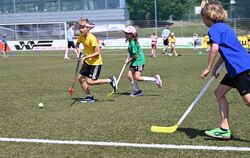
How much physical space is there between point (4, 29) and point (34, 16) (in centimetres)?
2863

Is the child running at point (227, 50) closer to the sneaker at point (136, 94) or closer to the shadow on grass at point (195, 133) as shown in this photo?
the shadow on grass at point (195, 133)

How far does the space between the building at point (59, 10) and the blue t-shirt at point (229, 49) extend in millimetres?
65685

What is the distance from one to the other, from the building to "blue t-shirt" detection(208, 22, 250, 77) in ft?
216

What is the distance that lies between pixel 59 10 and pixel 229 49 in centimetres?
7057

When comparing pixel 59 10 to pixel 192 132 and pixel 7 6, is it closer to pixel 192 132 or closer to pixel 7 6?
pixel 7 6

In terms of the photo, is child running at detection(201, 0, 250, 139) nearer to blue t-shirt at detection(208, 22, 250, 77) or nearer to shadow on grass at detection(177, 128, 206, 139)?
blue t-shirt at detection(208, 22, 250, 77)

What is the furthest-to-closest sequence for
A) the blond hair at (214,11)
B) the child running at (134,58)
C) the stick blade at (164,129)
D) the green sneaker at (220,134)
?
the child running at (134,58), the stick blade at (164,129), the green sneaker at (220,134), the blond hair at (214,11)

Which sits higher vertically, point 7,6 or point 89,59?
point 7,6

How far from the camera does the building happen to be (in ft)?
236

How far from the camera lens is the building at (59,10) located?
7200cm

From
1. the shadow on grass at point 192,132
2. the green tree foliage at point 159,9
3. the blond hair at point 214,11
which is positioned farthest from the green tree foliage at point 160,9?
the blond hair at point 214,11

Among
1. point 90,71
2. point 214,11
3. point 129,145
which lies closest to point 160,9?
point 90,71

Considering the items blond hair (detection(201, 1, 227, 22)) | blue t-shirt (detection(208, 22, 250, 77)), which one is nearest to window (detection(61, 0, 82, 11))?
blond hair (detection(201, 1, 227, 22))

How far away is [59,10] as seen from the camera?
7450cm
